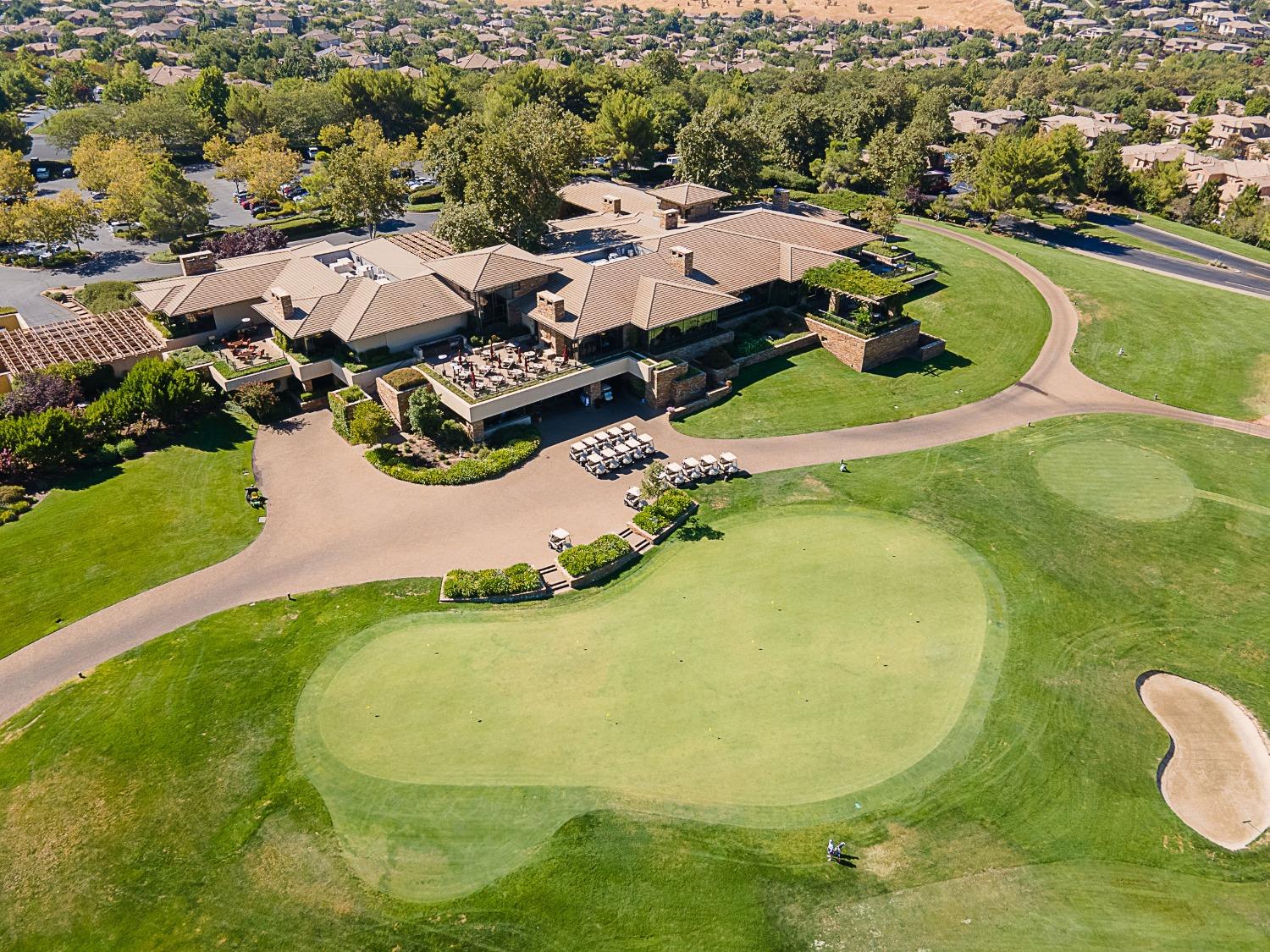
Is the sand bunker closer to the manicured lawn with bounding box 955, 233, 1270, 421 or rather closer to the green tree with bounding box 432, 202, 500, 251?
the manicured lawn with bounding box 955, 233, 1270, 421

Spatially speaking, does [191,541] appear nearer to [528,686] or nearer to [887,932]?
[528,686]

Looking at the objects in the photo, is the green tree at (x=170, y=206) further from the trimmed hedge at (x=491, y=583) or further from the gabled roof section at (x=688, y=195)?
the trimmed hedge at (x=491, y=583)

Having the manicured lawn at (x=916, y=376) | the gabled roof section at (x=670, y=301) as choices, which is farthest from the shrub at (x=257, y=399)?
the manicured lawn at (x=916, y=376)

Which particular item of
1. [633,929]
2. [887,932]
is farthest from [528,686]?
[887,932]

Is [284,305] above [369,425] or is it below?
above

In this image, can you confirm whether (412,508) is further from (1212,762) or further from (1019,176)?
(1019,176)

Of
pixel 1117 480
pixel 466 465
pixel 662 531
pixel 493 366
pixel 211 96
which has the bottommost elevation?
pixel 662 531

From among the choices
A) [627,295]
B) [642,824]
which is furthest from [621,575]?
[627,295]
